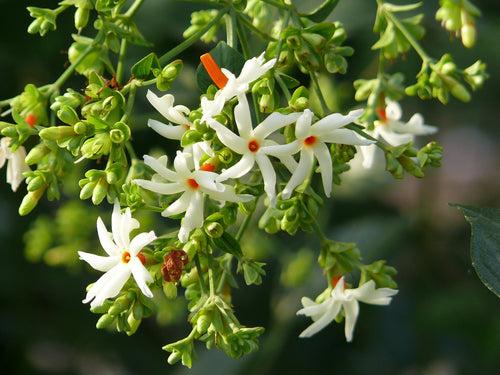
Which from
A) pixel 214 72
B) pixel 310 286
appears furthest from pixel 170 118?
pixel 310 286

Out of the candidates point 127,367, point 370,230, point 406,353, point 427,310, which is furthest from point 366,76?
point 127,367

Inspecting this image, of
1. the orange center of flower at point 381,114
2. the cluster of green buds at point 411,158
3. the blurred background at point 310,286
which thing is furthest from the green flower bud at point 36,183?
the blurred background at point 310,286

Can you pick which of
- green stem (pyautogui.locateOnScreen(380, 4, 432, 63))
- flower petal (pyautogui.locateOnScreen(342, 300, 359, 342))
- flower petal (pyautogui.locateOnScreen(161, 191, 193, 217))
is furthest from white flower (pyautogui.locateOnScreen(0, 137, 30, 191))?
green stem (pyautogui.locateOnScreen(380, 4, 432, 63))

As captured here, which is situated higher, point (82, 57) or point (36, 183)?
point (82, 57)

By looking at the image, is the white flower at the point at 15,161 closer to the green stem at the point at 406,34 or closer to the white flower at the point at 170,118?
the white flower at the point at 170,118

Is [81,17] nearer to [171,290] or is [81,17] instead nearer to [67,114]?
[67,114]

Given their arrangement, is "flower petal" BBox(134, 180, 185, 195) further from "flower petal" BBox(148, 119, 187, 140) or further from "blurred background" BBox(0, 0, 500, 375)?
"blurred background" BBox(0, 0, 500, 375)
